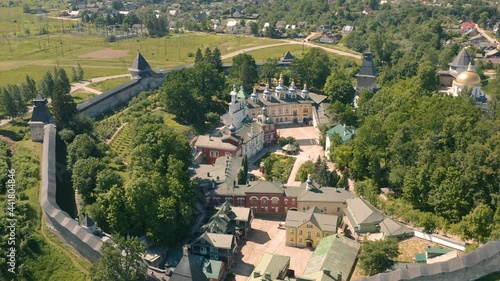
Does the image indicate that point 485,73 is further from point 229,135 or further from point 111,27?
point 111,27

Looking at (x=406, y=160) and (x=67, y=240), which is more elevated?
(x=406, y=160)

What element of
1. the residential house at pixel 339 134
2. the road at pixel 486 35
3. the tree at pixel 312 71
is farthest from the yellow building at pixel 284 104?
the road at pixel 486 35

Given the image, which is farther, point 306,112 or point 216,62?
point 216,62

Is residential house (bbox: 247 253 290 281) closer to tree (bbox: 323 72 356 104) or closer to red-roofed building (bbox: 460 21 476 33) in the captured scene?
tree (bbox: 323 72 356 104)

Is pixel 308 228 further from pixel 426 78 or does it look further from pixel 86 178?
pixel 426 78

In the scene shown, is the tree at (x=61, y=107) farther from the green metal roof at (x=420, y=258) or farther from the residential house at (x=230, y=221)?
the green metal roof at (x=420, y=258)

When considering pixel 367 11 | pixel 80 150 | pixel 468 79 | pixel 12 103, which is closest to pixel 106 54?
pixel 12 103

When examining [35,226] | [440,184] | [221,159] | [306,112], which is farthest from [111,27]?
[440,184]
